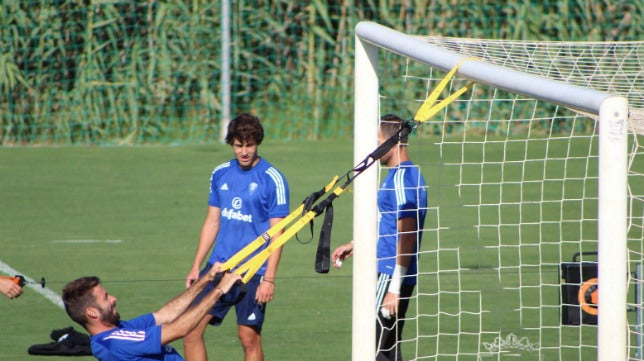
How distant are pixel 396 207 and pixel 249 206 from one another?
1039 millimetres

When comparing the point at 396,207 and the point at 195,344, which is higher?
the point at 396,207

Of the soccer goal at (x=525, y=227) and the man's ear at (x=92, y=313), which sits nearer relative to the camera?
the soccer goal at (x=525, y=227)

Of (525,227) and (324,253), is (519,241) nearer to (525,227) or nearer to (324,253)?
(525,227)

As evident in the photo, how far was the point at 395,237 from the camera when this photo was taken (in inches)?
271

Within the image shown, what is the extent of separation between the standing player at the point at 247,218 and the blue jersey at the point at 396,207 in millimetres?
698

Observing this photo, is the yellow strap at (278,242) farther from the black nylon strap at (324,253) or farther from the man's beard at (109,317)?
the man's beard at (109,317)

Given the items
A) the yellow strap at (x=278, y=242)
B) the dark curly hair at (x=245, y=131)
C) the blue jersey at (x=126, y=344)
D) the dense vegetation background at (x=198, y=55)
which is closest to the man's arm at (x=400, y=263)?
the yellow strap at (x=278, y=242)

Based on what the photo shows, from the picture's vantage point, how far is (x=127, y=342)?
5.47m

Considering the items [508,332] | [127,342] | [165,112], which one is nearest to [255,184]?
[127,342]

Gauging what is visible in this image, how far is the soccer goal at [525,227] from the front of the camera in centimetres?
454

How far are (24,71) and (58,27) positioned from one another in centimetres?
93

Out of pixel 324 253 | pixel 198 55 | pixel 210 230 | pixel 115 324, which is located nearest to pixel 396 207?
pixel 324 253

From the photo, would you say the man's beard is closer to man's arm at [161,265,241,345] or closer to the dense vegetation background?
man's arm at [161,265,241,345]

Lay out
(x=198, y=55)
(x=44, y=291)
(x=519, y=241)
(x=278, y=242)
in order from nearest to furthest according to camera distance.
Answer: (x=278, y=242) < (x=519, y=241) < (x=44, y=291) < (x=198, y=55)
